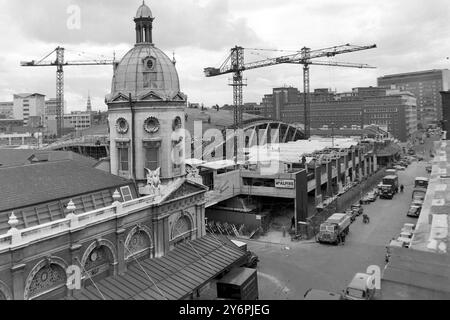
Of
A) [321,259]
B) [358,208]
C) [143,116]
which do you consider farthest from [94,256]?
[358,208]

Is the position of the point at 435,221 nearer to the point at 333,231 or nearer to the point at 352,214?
the point at 333,231

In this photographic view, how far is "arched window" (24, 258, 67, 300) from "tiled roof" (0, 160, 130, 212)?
451 cm

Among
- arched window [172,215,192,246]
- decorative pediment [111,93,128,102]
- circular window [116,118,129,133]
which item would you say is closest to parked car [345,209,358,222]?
arched window [172,215,192,246]

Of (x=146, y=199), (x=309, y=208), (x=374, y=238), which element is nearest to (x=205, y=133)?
(x=309, y=208)

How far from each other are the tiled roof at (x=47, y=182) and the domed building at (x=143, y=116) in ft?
9.24

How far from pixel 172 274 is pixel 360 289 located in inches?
584

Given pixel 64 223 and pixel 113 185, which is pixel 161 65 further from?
pixel 64 223

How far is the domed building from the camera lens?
38.5 m

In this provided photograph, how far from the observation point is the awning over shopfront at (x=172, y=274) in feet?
95.3

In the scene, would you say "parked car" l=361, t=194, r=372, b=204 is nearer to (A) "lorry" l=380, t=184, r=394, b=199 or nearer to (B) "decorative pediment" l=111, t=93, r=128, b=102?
(A) "lorry" l=380, t=184, r=394, b=199

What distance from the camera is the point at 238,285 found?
35.4 m

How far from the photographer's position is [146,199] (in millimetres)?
34344

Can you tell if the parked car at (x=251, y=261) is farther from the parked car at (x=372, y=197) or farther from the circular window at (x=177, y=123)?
the parked car at (x=372, y=197)

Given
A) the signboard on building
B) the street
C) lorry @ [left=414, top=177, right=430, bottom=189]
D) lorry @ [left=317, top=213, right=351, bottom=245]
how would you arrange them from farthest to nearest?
lorry @ [left=414, top=177, right=430, bottom=189], the signboard on building, lorry @ [left=317, top=213, right=351, bottom=245], the street
